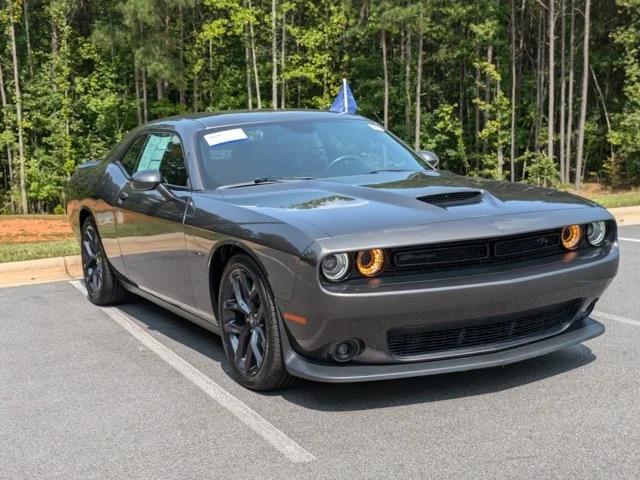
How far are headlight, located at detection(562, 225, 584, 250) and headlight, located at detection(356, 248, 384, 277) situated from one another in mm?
1093

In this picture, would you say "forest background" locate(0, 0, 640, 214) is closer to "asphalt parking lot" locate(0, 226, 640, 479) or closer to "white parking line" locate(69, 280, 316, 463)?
"white parking line" locate(69, 280, 316, 463)

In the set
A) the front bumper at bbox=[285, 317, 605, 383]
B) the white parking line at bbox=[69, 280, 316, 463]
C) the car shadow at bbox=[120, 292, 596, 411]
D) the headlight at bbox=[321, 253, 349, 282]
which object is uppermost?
the headlight at bbox=[321, 253, 349, 282]

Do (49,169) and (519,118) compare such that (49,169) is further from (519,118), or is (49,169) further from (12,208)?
(519,118)

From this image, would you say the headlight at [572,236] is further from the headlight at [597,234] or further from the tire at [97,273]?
the tire at [97,273]

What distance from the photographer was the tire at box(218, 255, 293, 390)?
3.94 metres

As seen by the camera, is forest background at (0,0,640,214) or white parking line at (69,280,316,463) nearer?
white parking line at (69,280,316,463)

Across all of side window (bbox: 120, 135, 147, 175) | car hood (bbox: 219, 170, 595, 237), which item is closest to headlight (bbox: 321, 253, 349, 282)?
car hood (bbox: 219, 170, 595, 237)

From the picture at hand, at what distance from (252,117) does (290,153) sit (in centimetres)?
56

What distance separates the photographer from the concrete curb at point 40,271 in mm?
7781

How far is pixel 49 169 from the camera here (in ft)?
118

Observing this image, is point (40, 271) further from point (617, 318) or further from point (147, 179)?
point (617, 318)

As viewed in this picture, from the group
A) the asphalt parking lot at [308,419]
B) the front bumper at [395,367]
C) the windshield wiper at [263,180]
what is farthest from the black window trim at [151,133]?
the front bumper at [395,367]

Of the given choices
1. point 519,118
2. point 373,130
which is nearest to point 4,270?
point 373,130

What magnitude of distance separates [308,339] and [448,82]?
39.8 m
